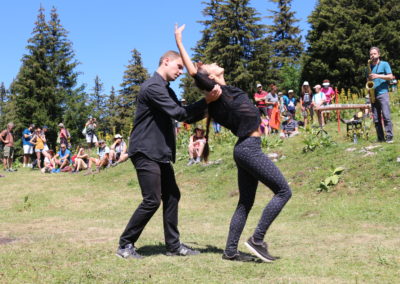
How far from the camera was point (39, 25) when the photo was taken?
44656 mm

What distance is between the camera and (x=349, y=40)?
127 ft

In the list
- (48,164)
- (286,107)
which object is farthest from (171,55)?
(48,164)

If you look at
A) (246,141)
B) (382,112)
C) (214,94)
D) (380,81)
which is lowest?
(246,141)

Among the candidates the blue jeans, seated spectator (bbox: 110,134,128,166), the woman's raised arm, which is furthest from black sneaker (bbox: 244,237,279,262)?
seated spectator (bbox: 110,134,128,166)

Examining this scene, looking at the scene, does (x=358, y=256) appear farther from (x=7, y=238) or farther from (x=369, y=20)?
(x=369, y=20)

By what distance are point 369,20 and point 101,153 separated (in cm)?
3252

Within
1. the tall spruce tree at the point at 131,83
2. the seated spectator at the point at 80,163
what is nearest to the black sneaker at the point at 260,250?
the seated spectator at the point at 80,163

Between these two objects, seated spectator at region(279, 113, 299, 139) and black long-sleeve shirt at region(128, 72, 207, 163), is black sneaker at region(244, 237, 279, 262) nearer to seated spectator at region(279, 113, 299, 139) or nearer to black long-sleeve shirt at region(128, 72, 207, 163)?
black long-sleeve shirt at region(128, 72, 207, 163)

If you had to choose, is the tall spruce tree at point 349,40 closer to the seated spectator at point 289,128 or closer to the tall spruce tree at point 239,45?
the tall spruce tree at point 239,45

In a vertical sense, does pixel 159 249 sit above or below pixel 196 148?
below

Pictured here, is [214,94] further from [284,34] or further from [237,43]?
[284,34]

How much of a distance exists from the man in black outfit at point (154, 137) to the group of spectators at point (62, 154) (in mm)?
12628

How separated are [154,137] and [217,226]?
3.19 metres

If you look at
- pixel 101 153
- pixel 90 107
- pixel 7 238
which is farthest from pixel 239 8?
pixel 7 238
